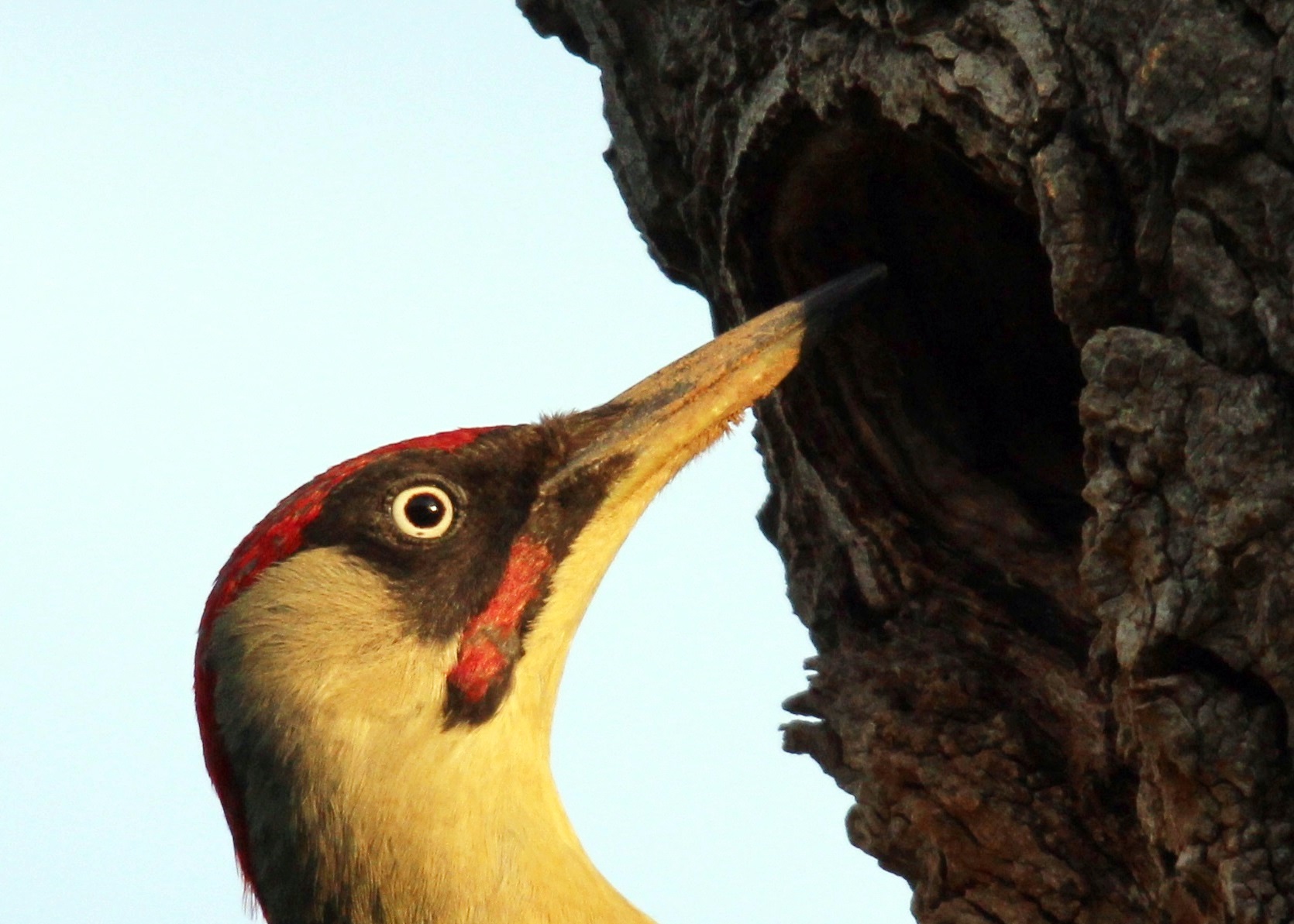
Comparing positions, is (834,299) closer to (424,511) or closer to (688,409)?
(688,409)

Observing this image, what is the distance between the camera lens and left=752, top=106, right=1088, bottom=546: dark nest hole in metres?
3.09

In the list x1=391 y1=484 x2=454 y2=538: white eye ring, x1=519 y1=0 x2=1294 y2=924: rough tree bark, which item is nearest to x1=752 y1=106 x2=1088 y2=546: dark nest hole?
x1=519 y1=0 x2=1294 y2=924: rough tree bark

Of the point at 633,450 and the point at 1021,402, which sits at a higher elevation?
the point at 1021,402

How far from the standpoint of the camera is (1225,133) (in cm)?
217

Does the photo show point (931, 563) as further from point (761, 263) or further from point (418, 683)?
point (418, 683)

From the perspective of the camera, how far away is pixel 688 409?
2.95m

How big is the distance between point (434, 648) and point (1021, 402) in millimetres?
1359

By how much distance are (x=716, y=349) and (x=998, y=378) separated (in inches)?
28.8

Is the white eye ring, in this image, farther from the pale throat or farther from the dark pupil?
the pale throat

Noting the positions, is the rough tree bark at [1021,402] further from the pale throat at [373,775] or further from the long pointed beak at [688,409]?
the pale throat at [373,775]

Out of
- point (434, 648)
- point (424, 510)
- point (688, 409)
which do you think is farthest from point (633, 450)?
point (434, 648)

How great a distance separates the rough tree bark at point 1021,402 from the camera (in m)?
2.21

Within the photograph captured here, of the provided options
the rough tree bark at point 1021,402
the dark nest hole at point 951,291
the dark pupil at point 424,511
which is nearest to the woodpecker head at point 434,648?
the dark pupil at point 424,511

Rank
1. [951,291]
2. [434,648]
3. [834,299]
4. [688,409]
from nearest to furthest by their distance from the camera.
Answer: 1. [434,648]
2. [688,409]
3. [834,299]
4. [951,291]
